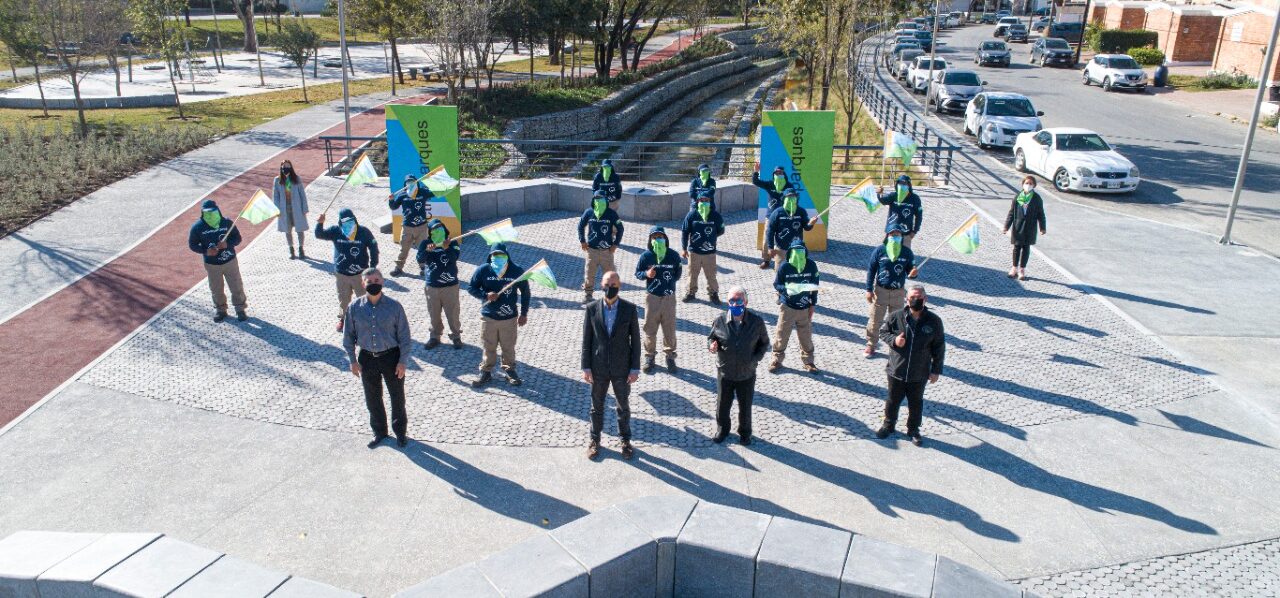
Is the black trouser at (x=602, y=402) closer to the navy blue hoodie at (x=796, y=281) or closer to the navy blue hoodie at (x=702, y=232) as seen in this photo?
the navy blue hoodie at (x=796, y=281)

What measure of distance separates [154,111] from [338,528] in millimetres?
27827

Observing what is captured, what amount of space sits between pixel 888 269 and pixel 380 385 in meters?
5.89

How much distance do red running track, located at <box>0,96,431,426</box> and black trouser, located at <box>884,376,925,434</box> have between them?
8.68 meters

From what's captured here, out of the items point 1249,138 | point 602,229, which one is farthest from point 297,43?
point 1249,138

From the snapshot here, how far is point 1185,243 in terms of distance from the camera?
15.7 meters

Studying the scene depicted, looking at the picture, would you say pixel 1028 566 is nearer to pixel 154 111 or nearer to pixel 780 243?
pixel 780 243

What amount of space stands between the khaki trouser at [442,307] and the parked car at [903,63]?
107 feet

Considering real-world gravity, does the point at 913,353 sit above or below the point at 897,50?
below

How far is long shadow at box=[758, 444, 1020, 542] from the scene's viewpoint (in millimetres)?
7574

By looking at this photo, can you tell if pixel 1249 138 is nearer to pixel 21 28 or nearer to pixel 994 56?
pixel 21 28

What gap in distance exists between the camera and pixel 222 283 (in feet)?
39.2

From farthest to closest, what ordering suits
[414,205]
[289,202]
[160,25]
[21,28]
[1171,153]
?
[160,25], [21,28], [1171,153], [289,202], [414,205]

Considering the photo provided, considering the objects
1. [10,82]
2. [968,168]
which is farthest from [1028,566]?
[10,82]

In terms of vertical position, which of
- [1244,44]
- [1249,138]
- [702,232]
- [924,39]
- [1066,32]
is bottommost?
[702,232]
